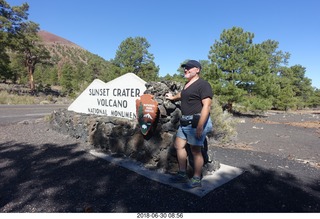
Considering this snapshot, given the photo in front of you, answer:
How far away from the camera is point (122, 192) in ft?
10.5

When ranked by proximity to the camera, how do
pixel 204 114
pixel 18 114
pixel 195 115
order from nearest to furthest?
pixel 204 114 → pixel 195 115 → pixel 18 114

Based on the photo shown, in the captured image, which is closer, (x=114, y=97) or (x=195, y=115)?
(x=195, y=115)

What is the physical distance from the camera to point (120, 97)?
18.0 ft

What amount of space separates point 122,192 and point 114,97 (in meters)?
3.00

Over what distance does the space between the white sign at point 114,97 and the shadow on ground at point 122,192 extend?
1447 millimetres

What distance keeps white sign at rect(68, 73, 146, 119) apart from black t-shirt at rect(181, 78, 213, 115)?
5.75 ft

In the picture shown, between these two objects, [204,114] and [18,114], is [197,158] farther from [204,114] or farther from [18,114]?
[18,114]

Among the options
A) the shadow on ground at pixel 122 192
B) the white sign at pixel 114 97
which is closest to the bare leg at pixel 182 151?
the shadow on ground at pixel 122 192

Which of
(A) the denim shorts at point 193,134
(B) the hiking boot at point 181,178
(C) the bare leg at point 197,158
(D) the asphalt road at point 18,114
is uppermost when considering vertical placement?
(A) the denim shorts at point 193,134

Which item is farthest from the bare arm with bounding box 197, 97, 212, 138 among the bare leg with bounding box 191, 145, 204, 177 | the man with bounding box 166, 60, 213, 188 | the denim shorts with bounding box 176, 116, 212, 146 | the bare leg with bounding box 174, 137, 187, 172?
the bare leg with bounding box 174, 137, 187, 172

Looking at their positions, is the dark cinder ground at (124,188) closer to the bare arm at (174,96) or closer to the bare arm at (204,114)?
the bare arm at (204,114)

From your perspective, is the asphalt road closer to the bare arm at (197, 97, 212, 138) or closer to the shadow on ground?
the shadow on ground

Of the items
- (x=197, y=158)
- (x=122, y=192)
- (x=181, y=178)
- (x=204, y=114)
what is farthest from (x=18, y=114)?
(x=204, y=114)

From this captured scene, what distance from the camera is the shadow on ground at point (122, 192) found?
9.25ft
